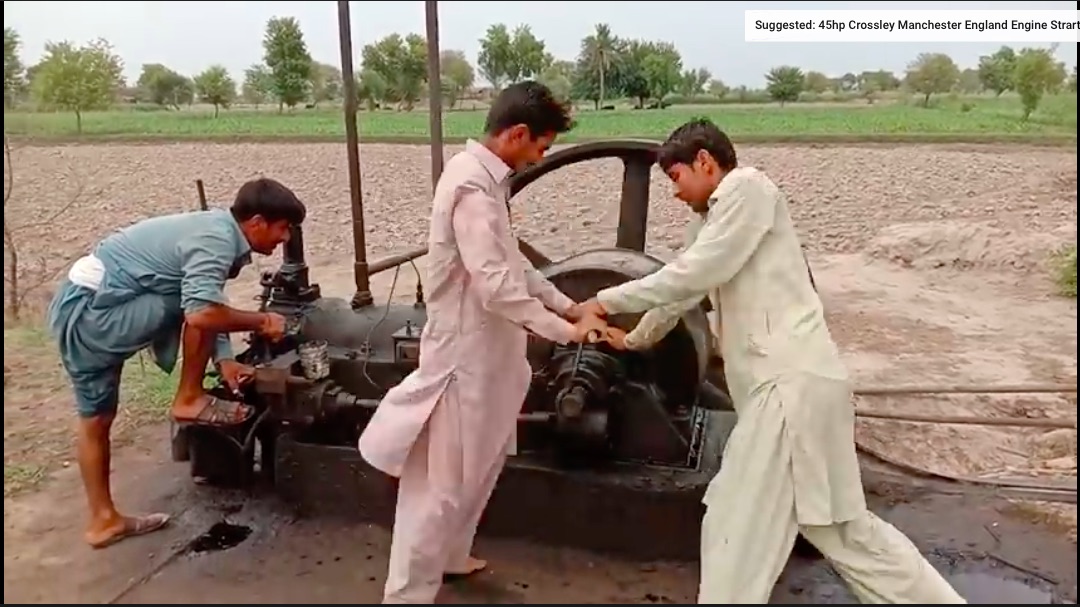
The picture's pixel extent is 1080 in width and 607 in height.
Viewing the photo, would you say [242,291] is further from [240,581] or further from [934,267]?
[934,267]

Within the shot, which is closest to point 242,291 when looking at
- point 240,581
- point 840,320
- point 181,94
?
point 840,320

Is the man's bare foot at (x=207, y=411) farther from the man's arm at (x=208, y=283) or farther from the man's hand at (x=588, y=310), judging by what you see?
the man's hand at (x=588, y=310)

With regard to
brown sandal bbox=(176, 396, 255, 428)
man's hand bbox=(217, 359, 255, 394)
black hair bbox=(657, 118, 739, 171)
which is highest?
black hair bbox=(657, 118, 739, 171)

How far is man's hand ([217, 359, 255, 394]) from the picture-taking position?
126 inches

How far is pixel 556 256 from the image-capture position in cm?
855

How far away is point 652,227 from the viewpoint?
1036cm

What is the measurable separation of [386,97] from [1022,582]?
10840 mm

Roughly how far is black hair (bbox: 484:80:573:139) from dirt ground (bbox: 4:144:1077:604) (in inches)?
45.5

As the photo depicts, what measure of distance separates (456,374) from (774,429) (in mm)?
770

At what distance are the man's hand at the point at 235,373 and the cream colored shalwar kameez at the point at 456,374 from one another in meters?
0.75

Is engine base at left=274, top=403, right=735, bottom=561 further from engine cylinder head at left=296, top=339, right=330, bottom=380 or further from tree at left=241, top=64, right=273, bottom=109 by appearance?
tree at left=241, top=64, right=273, bottom=109

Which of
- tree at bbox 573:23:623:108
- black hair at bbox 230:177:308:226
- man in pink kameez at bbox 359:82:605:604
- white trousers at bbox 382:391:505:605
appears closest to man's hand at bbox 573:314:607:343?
man in pink kameez at bbox 359:82:605:604

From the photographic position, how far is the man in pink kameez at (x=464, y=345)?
2.46 metres

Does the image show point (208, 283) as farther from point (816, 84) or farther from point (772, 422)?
point (816, 84)
